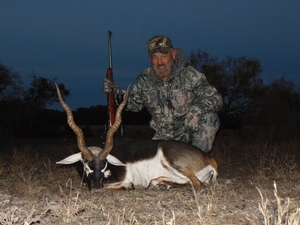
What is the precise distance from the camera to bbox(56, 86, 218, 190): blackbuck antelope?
464 centimetres

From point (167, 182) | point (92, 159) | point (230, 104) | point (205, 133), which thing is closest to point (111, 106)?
point (205, 133)

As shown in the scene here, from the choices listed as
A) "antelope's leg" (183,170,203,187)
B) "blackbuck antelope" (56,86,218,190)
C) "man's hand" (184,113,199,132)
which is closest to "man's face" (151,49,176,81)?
"man's hand" (184,113,199,132)

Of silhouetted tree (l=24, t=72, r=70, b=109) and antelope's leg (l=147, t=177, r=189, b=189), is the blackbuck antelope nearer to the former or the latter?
antelope's leg (l=147, t=177, r=189, b=189)

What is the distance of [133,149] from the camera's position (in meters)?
5.08

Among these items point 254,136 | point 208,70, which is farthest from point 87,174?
point 208,70

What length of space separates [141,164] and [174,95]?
1.48m

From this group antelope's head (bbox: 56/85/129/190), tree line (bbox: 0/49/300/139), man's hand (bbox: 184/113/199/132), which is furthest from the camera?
tree line (bbox: 0/49/300/139)

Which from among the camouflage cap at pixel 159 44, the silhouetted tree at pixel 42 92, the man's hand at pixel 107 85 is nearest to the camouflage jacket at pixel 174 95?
the camouflage cap at pixel 159 44

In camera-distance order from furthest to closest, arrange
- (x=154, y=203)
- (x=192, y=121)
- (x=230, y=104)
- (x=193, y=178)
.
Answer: (x=230, y=104), (x=192, y=121), (x=193, y=178), (x=154, y=203)

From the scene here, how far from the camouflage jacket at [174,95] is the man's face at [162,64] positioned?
0.27ft

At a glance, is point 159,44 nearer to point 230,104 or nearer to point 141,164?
point 141,164

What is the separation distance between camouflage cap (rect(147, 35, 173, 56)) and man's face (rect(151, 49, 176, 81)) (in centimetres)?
6

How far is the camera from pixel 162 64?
602 centimetres

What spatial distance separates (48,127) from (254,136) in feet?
30.7
